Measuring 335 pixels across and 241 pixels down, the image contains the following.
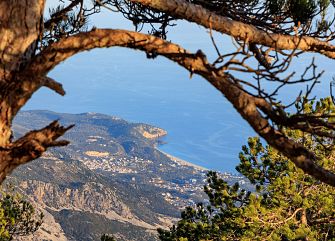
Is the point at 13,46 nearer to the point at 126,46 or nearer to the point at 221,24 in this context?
the point at 126,46

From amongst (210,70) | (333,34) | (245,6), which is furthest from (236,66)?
(245,6)

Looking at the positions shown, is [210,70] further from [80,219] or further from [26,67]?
[80,219]

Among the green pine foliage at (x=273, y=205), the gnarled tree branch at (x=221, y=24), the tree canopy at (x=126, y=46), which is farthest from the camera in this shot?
the green pine foliage at (x=273, y=205)

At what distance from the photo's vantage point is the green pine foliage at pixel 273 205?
12938 mm

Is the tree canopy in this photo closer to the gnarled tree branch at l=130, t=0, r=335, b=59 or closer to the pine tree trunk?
the pine tree trunk

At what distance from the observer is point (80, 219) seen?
14700 cm

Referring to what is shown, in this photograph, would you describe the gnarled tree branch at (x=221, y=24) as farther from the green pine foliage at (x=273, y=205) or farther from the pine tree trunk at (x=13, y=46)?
the green pine foliage at (x=273, y=205)

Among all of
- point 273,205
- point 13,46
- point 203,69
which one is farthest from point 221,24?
point 273,205

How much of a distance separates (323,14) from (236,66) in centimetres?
352

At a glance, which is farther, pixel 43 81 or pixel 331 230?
pixel 331 230

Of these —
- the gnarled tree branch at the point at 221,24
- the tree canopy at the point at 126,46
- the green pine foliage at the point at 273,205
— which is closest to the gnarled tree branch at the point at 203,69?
the tree canopy at the point at 126,46

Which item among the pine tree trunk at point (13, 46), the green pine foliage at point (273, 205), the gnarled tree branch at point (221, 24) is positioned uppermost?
the gnarled tree branch at point (221, 24)

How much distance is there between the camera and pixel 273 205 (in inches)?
564

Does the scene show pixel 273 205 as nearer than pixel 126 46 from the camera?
No
